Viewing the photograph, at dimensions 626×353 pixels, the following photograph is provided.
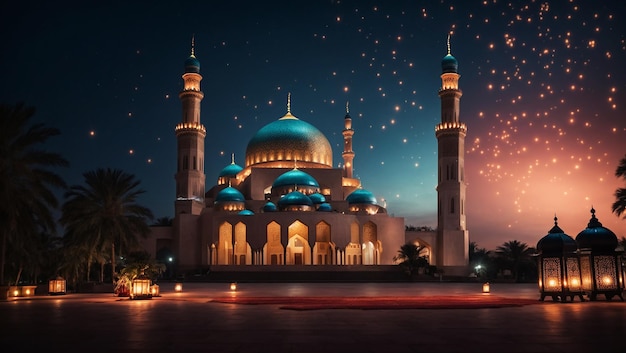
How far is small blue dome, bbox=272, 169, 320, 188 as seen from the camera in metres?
52.1

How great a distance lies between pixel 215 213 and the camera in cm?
4981

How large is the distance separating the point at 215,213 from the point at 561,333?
4262cm

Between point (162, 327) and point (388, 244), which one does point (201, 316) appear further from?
point (388, 244)

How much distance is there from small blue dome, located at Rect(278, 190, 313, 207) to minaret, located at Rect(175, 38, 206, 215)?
23.4ft


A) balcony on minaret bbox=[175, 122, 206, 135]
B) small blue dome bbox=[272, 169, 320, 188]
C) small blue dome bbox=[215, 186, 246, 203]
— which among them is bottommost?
small blue dome bbox=[215, 186, 246, 203]

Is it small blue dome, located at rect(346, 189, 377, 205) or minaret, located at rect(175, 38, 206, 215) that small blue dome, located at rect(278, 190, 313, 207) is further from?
minaret, located at rect(175, 38, 206, 215)

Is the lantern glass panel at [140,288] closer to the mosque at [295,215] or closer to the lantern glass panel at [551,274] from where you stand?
the lantern glass panel at [551,274]

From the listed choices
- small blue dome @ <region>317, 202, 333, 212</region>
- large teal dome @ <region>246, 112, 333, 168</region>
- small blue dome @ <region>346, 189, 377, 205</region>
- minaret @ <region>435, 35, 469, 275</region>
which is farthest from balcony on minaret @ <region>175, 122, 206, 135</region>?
minaret @ <region>435, 35, 469, 275</region>

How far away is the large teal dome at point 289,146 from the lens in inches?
2226

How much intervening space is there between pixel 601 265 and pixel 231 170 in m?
46.9

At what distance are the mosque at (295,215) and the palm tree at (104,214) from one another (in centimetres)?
1665

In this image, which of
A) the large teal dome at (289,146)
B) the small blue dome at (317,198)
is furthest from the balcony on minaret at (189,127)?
the small blue dome at (317,198)

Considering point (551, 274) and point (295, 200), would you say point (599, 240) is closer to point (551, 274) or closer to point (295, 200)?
point (551, 274)

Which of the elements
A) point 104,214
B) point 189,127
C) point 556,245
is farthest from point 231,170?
point 556,245
